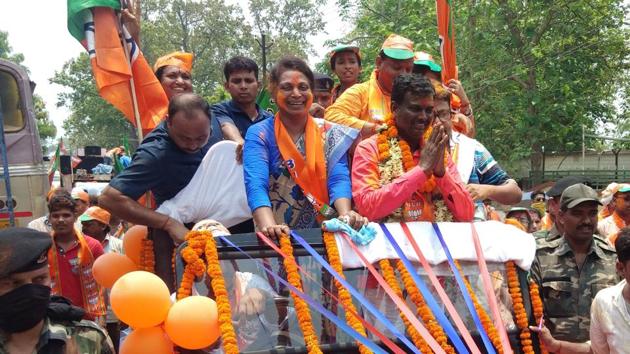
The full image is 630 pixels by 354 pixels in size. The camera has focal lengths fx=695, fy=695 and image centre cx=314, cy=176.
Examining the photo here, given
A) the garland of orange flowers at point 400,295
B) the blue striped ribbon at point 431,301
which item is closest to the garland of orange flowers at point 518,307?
the blue striped ribbon at point 431,301

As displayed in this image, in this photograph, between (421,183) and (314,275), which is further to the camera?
(421,183)

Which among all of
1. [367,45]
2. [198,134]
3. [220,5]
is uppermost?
[220,5]

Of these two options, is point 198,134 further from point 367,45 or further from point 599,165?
point 599,165

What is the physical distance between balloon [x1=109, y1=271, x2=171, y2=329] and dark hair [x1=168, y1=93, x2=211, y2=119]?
111cm

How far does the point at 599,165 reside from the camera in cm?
2706

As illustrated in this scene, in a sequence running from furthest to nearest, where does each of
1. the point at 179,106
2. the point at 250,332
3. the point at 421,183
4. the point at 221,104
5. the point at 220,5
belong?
1. the point at 220,5
2. the point at 221,104
3. the point at 179,106
4. the point at 421,183
5. the point at 250,332

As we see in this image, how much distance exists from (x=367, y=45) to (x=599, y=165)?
41.4 ft

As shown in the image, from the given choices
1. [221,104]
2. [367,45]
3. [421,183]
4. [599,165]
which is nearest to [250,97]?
[221,104]

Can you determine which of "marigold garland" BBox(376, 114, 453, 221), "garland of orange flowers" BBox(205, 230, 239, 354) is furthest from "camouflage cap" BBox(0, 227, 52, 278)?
"marigold garland" BBox(376, 114, 453, 221)

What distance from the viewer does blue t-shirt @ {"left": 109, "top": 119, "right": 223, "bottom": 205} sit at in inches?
144

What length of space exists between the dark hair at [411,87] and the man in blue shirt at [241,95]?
4.68 feet

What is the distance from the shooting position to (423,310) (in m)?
2.95

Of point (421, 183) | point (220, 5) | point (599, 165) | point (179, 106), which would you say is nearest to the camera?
point (421, 183)

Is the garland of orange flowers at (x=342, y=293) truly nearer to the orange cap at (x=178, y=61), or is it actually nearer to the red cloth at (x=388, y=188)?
the red cloth at (x=388, y=188)
